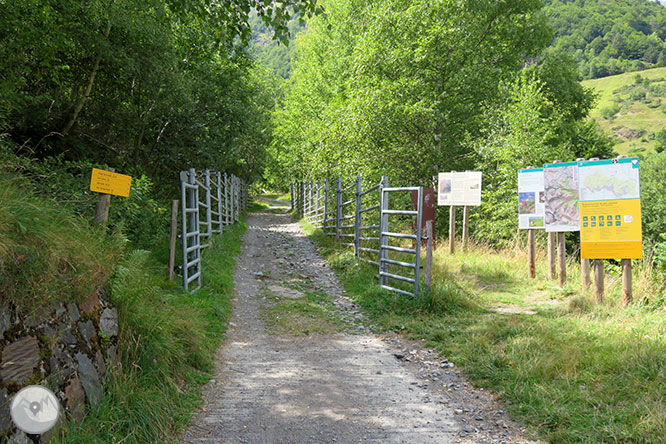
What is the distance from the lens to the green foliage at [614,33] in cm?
9075

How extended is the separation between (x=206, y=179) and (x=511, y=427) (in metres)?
7.13

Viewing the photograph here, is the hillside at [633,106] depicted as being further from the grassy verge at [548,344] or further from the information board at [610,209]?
the grassy verge at [548,344]

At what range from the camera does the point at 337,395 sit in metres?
3.72

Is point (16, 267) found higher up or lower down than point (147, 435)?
higher up

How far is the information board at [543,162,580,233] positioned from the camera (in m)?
7.05

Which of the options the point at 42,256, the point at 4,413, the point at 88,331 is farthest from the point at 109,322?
the point at 4,413

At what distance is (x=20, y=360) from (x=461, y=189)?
9.38 m

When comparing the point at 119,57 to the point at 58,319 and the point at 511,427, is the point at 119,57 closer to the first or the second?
the point at 58,319

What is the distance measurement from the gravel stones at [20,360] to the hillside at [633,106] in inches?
3813

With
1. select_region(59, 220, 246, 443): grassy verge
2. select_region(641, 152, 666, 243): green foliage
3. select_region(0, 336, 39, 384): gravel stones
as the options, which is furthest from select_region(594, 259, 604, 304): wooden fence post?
select_region(641, 152, 666, 243): green foliage

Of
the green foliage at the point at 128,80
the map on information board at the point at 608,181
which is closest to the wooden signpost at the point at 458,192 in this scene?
the map on information board at the point at 608,181

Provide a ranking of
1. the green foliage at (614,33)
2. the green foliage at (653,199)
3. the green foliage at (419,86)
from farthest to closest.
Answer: the green foliage at (614,33)
the green foliage at (653,199)
the green foliage at (419,86)

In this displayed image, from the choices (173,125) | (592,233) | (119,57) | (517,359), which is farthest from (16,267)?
(173,125)

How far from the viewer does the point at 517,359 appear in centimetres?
412
